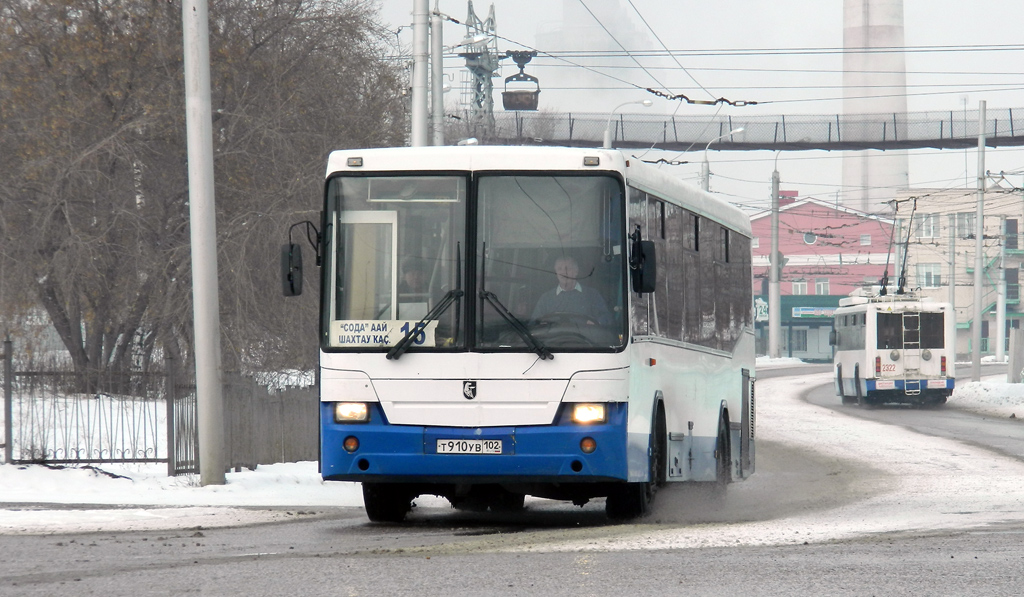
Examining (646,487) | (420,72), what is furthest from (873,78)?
(646,487)

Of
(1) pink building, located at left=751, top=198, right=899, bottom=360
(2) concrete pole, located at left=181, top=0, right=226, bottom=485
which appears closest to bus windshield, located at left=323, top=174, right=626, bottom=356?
(2) concrete pole, located at left=181, top=0, right=226, bottom=485

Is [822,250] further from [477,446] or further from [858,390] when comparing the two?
[477,446]

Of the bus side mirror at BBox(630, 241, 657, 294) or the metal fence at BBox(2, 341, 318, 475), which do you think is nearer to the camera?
the bus side mirror at BBox(630, 241, 657, 294)

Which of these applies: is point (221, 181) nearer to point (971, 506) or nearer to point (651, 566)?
point (971, 506)

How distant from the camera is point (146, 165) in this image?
74.4 ft

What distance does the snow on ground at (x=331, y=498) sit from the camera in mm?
10742

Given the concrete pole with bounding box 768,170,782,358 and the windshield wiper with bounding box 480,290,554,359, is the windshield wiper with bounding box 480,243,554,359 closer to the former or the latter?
the windshield wiper with bounding box 480,290,554,359

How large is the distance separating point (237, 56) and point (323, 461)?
46.6 feet

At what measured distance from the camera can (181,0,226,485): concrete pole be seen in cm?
1441

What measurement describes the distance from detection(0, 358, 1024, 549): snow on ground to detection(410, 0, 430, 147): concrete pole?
17.5 feet

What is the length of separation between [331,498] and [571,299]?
198 inches

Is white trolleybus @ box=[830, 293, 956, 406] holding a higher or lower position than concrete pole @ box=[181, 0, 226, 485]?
lower

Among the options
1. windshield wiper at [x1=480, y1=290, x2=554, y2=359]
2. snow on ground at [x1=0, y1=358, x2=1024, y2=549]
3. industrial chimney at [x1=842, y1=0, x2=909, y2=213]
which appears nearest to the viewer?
windshield wiper at [x1=480, y1=290, x2=554, y2=359]

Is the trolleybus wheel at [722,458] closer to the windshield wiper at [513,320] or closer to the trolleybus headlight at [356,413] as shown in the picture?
the windshield wiper at [513,320]
